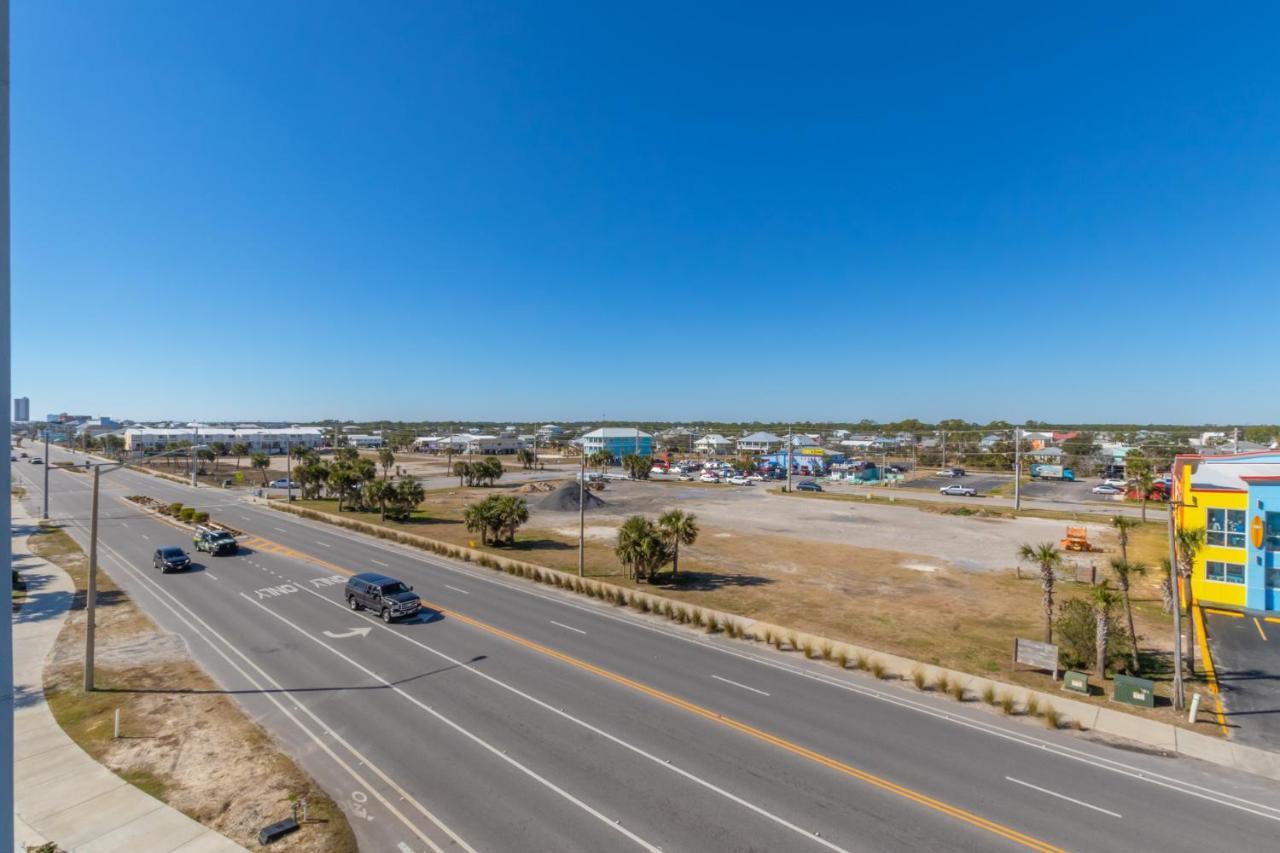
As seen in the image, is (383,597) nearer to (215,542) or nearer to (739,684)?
(739,684)

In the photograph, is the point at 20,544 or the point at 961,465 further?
the point at 961,465

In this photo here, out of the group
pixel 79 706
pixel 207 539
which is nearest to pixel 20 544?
pixel 207 539

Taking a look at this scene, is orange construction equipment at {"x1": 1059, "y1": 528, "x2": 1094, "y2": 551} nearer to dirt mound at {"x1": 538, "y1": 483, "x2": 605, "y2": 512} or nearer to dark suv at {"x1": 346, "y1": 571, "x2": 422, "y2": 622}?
dirt mound at {"x1": 538, "y1": 483, "x2": 605, "y2": 512}

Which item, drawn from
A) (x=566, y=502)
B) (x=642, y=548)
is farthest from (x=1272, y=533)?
(x=566, y=502)

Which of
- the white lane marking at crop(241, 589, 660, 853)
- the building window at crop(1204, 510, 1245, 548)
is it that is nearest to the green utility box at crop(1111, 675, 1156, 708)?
the building window at crop(1204, 510, 1245, 548)

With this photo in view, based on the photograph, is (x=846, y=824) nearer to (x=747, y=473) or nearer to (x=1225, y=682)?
(x=1225, y=682)

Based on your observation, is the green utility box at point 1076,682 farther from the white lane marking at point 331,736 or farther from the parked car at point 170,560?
the parked car at point 170,560
